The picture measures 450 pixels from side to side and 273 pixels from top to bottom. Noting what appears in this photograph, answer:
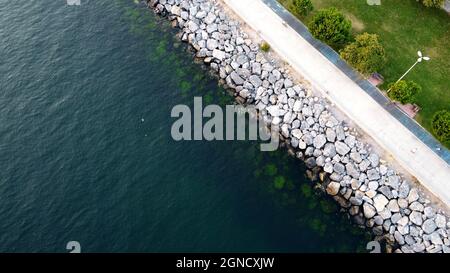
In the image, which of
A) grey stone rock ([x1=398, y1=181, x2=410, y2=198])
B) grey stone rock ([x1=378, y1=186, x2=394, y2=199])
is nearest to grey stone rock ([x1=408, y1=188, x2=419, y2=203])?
grey stone rock ([x1=398, y1=181, x2=410, y2=198])

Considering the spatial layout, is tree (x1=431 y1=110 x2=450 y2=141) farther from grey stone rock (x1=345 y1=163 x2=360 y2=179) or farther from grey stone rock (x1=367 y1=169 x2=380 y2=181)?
grey stone rock (x1=345 y1=163 x2=360 y2=179)


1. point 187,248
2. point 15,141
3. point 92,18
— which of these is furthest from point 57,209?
point 92,18

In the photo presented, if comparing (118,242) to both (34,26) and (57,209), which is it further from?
(34,26)

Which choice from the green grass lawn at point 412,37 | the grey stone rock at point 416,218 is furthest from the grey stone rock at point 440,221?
the green grass lawn at point 412,37

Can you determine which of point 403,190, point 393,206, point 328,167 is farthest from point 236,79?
point 393,206

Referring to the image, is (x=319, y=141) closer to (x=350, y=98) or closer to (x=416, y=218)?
(x=350, y=98)
